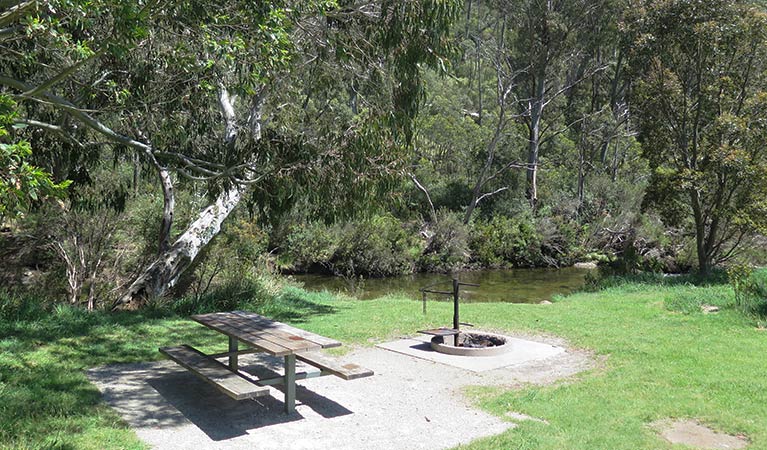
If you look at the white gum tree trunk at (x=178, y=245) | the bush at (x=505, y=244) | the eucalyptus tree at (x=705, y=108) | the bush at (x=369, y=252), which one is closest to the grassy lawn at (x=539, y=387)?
the white gum tree trunk at (x=178, y=245)

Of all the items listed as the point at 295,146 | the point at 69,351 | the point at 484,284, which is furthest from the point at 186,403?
the point at 484,284

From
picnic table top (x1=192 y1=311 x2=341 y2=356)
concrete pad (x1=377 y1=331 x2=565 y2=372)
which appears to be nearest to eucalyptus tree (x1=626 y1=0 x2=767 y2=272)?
concrete pad (x1=377 y1=331 x2=565 y2=372)

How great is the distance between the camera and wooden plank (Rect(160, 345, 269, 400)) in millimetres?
5395

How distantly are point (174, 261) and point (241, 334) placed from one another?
6667 mm

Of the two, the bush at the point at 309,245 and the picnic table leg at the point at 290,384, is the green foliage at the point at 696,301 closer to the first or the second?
the picnic table leg at the point at 290,384

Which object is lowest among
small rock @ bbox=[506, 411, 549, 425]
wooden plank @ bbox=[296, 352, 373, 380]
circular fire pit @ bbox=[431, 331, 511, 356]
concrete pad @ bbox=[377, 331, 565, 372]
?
small rock @ bbox=[506, 411, 549, 425]

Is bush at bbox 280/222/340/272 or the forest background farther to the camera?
bush at bbox 280/222/340/272

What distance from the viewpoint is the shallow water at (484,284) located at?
783 inches

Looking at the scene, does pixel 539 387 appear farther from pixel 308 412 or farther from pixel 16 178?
pixel 16 178

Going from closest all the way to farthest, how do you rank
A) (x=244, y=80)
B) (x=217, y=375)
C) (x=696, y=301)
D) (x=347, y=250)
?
(x=217, y=375) → (x=244, y=80) → (x=696, y=301) → (x=347, y=250)

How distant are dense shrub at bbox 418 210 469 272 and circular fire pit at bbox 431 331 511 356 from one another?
1758 cm

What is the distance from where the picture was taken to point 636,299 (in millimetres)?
13906

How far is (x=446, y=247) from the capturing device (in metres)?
27.6

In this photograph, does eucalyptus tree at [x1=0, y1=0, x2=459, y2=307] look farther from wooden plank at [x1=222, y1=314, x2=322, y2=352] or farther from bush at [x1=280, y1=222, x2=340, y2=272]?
bush at [x1=280, y1=222, x2=340, y2=272]
